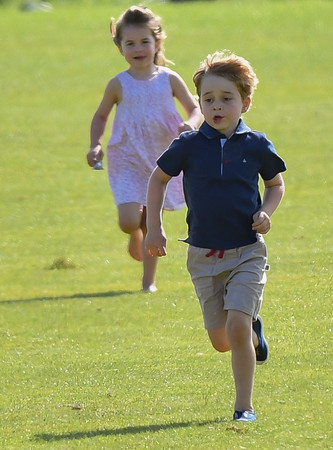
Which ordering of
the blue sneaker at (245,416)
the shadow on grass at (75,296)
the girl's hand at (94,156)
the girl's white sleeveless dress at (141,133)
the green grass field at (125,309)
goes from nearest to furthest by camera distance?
the blue sneaker at (245,416) → the green grass field at (125,309) → the girl's hand at (94,156) → the girl's white sleeveless dress at (141,133) → the shadow on grass at (75,296)

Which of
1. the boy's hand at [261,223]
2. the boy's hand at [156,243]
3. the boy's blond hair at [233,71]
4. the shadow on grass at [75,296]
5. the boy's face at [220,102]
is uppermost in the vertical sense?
the boy's blond hair at [233,71]

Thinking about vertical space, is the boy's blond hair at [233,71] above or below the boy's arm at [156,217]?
above

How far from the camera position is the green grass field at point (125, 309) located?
20.9 ft

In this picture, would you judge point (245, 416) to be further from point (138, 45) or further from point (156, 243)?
point (138, 45)

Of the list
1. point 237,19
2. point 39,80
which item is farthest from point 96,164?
point 237,19

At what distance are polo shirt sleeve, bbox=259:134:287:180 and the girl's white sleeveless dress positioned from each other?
12.0ft

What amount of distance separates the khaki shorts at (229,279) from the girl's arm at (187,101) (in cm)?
315

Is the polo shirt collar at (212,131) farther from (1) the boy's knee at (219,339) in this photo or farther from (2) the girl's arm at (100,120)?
(2) the girl's arm at (100,120)

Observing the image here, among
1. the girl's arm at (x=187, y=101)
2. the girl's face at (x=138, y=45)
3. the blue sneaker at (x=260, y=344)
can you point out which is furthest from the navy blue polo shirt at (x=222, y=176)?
the girl's face at (x=138, y=45)

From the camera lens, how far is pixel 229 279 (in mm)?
6387

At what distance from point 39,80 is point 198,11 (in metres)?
8.42

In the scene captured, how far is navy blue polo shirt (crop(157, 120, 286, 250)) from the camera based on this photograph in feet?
21.0

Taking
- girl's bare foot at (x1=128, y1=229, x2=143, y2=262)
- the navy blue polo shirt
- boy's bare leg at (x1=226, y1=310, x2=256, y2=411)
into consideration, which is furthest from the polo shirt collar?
girl's bare foot at (x1=128, y1=229, x2=143, y2=262)

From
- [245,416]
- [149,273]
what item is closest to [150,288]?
[149,273]
